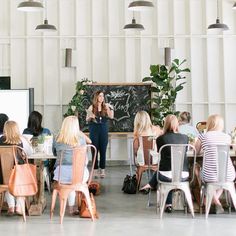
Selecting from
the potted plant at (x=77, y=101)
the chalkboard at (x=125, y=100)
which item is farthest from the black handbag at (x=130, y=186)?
the chalkboard at (x=125, y=100)

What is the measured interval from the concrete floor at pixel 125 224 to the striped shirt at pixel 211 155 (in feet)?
1.54

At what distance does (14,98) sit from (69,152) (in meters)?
5.21

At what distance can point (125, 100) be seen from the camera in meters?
10.0

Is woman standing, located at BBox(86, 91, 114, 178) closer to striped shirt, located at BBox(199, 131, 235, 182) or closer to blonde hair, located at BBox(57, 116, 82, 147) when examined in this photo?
blonde hair, located at BBox(57, 116, 82, 147)

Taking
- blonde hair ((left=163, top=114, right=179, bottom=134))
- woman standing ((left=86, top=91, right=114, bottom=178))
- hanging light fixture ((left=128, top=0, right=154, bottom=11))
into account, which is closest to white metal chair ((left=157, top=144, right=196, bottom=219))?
blonde hair ((left=163, top=114, right=179, bottom=134))

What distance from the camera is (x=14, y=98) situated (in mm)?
9688

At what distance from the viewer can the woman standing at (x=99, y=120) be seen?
316 inches

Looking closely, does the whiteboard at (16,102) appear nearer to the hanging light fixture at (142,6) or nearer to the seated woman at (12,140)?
the hanging light fixture at (142,6)

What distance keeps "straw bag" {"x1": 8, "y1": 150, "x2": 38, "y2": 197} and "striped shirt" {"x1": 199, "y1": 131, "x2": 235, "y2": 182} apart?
1.89m

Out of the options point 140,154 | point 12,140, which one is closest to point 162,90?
point 140,154

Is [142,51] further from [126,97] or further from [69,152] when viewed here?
[69,152]

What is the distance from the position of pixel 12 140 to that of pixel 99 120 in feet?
10.9

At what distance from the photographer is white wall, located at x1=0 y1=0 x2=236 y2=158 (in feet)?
33.7

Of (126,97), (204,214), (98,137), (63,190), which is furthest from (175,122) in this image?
(126,97)
